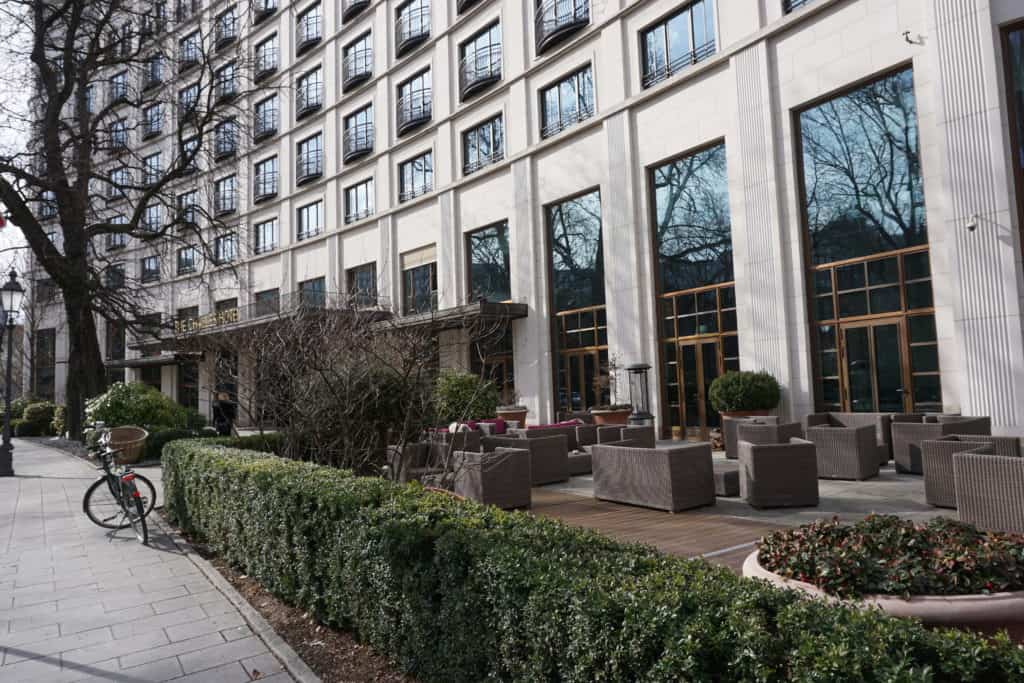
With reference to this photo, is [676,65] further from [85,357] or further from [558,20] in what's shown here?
[85,357]

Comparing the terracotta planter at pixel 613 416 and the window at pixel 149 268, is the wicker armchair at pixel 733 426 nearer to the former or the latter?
the terracotta planter at pixel 613 416

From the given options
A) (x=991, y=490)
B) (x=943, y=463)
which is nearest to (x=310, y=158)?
(x=943, y=463)

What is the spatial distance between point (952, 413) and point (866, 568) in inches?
426

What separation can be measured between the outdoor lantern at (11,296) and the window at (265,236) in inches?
756

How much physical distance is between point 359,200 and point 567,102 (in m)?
12.2

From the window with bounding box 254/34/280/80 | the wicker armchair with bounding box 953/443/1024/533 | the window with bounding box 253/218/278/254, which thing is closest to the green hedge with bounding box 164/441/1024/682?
the wicker armchair with bounding box 953/443/1024/533

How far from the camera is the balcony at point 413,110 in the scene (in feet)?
82.5

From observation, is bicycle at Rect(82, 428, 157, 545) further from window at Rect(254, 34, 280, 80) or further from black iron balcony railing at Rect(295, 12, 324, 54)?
window at Rect(254, 34, 280, 80)

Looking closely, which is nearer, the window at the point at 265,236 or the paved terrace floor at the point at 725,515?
the paved terrace floor at the point at 725,515

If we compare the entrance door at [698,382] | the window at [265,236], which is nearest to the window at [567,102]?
the entrance door at [698,382]

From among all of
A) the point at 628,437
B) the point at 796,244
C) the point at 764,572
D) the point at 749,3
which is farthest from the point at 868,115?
the point at 764,572

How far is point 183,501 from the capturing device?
26.6ft

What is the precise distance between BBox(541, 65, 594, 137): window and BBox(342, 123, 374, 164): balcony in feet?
32.4

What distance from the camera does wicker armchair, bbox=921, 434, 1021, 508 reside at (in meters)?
7.04
